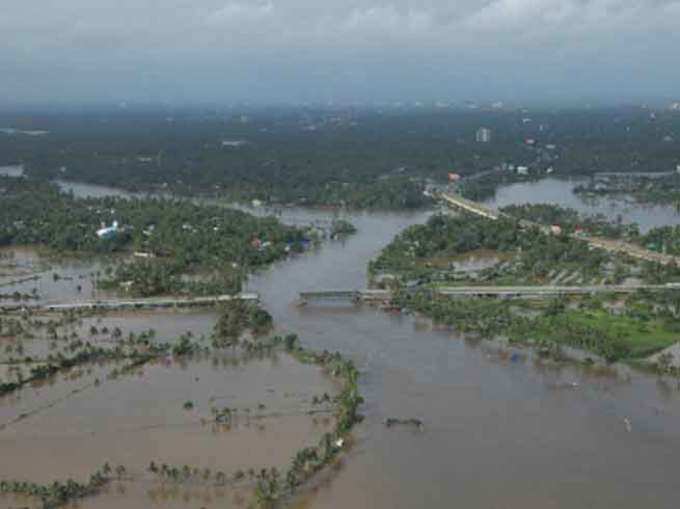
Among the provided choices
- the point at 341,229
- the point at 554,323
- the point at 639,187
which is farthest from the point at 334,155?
the point at 554,323

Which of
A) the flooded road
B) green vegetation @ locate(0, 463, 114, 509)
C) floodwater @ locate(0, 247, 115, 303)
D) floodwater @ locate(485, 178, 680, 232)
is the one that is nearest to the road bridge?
the flooded road

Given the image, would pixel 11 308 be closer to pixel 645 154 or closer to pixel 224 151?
pixel 224 151

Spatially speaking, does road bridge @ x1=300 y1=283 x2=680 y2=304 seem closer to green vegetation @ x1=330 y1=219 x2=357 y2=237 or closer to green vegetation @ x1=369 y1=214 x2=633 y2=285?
green vegetation @ x1=369 y1=214 x2=633 y2=285

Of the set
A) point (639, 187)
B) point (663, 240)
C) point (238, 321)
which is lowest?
point (238, 321)

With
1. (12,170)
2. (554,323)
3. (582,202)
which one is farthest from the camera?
(12,170)

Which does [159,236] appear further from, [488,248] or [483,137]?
[483,137]

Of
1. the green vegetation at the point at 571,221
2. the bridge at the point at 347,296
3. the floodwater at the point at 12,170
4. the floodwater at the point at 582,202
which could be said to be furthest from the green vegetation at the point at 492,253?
the floodwater at the point at 12,170

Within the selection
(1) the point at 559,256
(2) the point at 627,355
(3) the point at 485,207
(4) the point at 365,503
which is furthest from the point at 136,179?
(4) the point at 365,503
